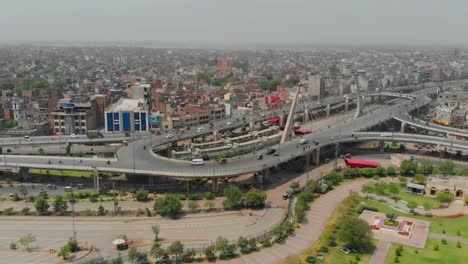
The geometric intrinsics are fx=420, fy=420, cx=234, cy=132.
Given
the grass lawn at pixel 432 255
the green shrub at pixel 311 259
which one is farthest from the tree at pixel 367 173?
the green shrub at pixel 311 259

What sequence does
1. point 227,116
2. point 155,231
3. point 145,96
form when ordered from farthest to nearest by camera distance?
point 145,96 → point 227,116 → point 155,231

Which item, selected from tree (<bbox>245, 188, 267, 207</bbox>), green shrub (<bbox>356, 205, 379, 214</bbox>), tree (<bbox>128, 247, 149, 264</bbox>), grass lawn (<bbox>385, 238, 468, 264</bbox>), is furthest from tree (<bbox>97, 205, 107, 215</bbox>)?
grass lawn (<bbox>385, 238, 468, 264</bbox>)

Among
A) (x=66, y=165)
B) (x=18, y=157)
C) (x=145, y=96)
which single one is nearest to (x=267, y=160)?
(x=66, y=165)

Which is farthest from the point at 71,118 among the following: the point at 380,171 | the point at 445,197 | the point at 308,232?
the point at 445,197

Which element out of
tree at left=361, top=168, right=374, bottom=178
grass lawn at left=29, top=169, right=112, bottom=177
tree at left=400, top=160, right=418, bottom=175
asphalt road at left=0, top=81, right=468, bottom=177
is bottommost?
grass lawn at left=29, top=169, right=112, bottom=177

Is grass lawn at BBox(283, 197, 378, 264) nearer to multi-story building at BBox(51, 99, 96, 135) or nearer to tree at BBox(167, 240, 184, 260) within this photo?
tree at BBox(167, 240, 184, 260)

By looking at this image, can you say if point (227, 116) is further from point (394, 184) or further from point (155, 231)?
point (155, 231)
